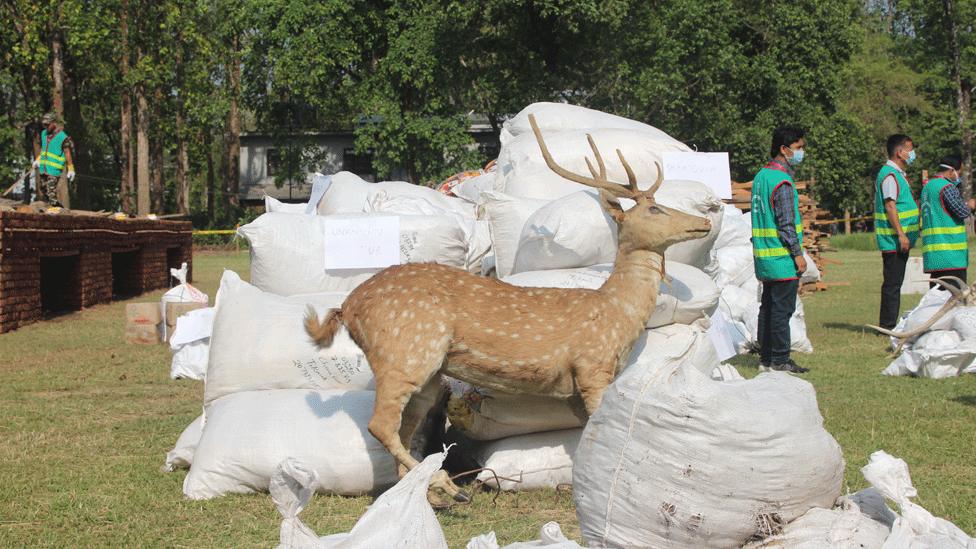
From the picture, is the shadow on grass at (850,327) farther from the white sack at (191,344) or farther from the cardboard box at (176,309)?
the cardboard box at (176,309)

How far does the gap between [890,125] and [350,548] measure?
44359 mm

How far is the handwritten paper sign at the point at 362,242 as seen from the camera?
542 cm

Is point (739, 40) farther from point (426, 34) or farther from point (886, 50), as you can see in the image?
point (886, 50)

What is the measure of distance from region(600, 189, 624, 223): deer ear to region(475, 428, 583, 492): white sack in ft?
3.04

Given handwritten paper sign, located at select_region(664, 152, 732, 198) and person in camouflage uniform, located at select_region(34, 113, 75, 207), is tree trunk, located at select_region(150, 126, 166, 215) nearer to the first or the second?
person in camouflage uniform, located at select_region(34, 113, 75, 207)

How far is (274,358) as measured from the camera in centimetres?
502

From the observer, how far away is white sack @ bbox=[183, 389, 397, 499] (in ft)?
14.3

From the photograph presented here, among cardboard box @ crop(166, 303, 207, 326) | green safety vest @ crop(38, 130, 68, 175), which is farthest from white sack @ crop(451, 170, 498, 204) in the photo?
green safety vest @ crop(38, 130, 68, 175)

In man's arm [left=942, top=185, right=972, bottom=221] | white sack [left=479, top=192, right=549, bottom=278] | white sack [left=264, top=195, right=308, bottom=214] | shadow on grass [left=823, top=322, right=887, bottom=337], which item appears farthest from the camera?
shadow on grass [left=823, top=322, right=887, bottom=337]

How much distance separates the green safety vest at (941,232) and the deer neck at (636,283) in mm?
5651

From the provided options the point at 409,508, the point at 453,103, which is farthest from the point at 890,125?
the point at 409,508

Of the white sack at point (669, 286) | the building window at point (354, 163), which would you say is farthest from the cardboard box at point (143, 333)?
the building window at point (354, 163)

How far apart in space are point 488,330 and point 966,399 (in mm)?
3768

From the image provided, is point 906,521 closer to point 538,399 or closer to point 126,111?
point 538,399
